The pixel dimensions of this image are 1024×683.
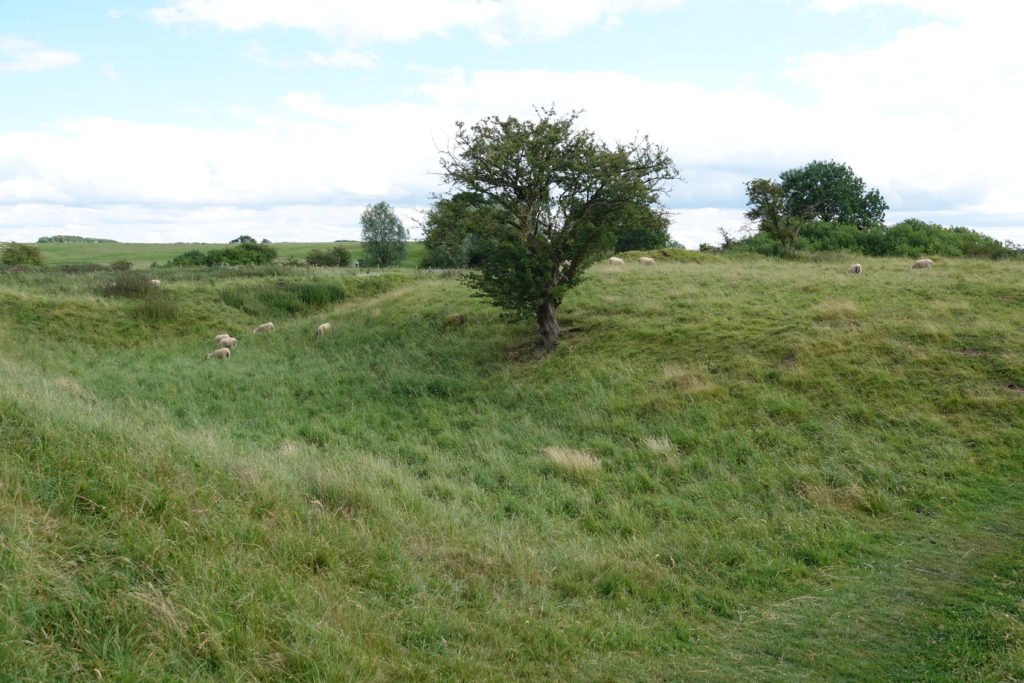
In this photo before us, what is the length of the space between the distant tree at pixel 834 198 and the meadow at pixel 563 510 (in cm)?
4514

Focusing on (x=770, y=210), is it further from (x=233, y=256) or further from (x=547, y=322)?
(x=233, y=256)

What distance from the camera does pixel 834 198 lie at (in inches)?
2378

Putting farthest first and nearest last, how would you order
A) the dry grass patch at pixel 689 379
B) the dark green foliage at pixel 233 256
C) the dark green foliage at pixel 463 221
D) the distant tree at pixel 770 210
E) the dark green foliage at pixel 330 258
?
the dark green foliage at pixel 330 258
the dark green foliage at pixel 233 256
the distant tree at pixel 770 210
the dark green foliage at pixel 463 221
the dry grass patch at pixel 689 379

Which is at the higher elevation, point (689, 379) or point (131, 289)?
point (131, 289)

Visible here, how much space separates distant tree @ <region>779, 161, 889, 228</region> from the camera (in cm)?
6034

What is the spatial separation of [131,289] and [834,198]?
59.7 metres

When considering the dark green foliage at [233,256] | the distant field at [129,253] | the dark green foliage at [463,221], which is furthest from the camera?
the distant field at [129,253]

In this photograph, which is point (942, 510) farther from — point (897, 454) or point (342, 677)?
point (342, 677)

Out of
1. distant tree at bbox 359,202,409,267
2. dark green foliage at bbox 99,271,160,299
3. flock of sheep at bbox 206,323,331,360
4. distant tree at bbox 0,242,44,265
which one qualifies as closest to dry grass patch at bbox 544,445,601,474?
flock of sheep at bbox 206,323,331,360

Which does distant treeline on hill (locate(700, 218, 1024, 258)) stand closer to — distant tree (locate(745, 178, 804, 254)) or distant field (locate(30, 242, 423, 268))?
distant tree (locate(745, 178, 804, 254))

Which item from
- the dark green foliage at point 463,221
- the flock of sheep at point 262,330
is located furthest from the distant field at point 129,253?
the dark green foliage at point 463,221

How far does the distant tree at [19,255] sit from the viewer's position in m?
70.3

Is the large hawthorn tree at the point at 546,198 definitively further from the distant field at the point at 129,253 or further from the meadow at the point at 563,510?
the distant field at the point at 129,253

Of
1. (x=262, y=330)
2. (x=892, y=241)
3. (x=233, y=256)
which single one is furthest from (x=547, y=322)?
(x=233, y=256)
